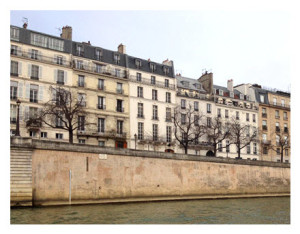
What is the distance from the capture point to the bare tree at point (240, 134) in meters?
50.1

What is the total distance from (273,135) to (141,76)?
74.9ft

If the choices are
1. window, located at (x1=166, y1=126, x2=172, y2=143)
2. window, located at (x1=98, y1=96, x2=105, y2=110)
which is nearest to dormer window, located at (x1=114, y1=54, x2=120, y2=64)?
window, located at (x1=98, y1=96, x2=105, y2=110)

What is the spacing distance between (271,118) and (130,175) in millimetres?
33752

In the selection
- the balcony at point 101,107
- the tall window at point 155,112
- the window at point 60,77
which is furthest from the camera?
the tall window at point 155,112

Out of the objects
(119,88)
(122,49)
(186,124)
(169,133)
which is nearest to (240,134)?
(186,124)

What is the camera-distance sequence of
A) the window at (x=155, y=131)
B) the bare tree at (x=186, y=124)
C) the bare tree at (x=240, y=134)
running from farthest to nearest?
the bare tree at (x=240, y=134), the bare tree at (x=186, y=124), the window at (x=155, y=131)

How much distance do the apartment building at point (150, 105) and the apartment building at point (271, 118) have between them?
Answer: 15.9m

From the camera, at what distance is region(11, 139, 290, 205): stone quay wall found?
2806 cm

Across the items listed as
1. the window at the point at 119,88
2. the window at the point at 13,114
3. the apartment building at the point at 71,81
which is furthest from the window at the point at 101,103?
the window at the point at 13,114

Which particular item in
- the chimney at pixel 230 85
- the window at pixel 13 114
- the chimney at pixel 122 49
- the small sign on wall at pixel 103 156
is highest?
the chimney at pixel 122 49

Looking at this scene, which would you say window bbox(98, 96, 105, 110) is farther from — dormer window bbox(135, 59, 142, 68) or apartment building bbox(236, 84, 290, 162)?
apartment building bbox(236, 84, 290, 162)

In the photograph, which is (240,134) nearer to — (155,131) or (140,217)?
(155,131)

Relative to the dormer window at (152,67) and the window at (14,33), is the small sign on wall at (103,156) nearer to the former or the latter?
the window at (14,33)
